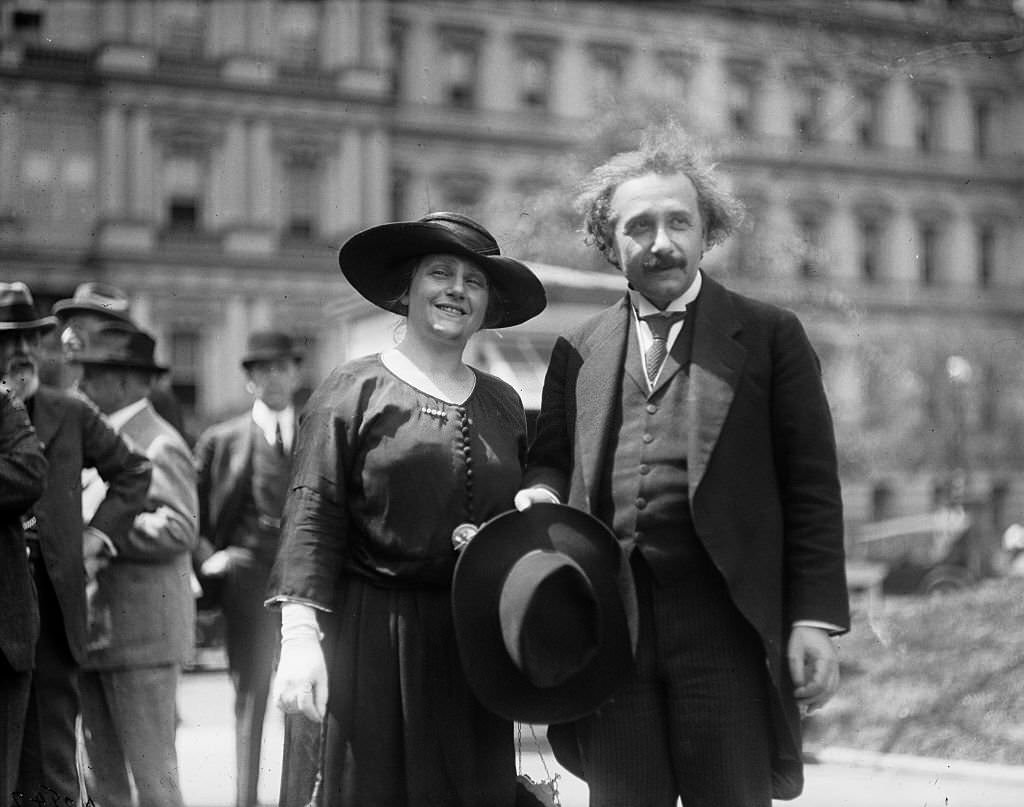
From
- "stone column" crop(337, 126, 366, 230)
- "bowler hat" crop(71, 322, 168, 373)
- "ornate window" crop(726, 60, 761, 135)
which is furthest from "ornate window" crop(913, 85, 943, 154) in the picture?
"bowler hat" crop(71, 322, 168, 373)

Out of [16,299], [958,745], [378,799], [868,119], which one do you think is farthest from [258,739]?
[868,119]

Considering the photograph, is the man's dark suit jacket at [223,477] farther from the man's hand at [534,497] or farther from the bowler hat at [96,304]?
the man's hand at [534,497]

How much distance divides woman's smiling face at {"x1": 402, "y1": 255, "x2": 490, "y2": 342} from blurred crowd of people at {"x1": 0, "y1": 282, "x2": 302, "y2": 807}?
59.4 inches

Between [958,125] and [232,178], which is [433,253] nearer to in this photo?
[232,178]

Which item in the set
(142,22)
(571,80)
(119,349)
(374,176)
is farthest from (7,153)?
(119,349)

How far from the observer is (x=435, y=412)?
3648mm

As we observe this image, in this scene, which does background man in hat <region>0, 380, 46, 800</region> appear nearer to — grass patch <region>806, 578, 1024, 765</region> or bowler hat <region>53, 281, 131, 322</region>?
bowler hat <region>53, 281, 131, 322</region>

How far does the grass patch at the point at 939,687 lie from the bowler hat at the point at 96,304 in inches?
200

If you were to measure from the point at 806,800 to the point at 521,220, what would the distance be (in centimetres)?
1799

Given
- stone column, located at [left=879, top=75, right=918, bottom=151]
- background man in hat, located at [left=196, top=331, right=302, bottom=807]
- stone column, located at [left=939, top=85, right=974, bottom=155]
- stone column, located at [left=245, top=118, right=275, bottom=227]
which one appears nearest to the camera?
background man in hat, located at [left=196, top=331, right=302, bottom=807]

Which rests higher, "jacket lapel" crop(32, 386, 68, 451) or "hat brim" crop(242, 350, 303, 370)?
"hat brim" crop(242, 350, 303, 370)

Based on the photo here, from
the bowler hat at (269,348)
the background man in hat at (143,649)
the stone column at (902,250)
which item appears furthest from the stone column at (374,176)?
the background man in hat at (143,649)

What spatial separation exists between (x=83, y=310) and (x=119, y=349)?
0.49 meters

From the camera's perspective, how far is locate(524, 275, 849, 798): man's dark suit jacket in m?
3.32
